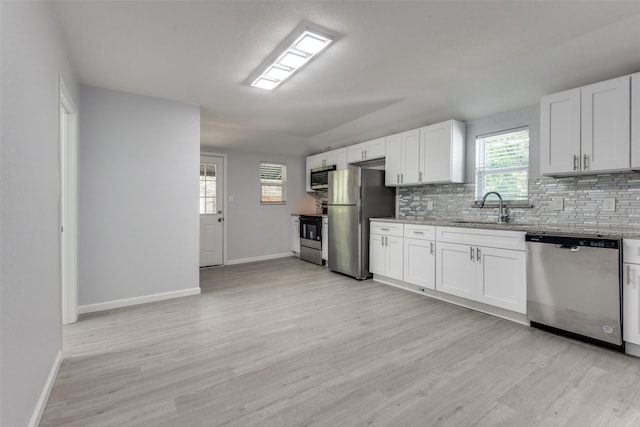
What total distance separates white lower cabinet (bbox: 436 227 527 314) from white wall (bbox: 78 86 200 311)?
3.00 m

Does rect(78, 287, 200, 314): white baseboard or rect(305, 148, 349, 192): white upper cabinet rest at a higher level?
rect(305, 148, 349, 192): white upper cabinet

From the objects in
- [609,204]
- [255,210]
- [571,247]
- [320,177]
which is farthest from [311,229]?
[609,204]

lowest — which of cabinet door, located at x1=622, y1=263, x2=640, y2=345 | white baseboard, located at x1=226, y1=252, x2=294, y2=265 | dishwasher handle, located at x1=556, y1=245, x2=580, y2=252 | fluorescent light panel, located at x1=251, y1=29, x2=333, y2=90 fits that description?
white baseboard, located at x1=226, y1=252, x2=294, y2=265

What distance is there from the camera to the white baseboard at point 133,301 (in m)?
3.24

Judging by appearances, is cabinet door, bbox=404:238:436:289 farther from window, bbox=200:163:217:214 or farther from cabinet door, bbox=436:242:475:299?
window, bbox=200:163:217:214

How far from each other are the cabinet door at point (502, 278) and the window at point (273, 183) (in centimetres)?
427

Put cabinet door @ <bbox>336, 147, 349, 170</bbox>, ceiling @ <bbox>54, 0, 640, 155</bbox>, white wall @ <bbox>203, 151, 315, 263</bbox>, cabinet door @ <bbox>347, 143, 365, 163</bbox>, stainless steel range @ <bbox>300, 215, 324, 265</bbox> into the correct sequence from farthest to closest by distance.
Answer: white wall @ <bbox>203, 151, 315, 263</bbox>
stainless steel range @ <bbox>300, 215, 324, 265</bbox>
cabinet door @ <bbox>336, 147, 349, 170</bbox>
cabinet door @ <bbox>347, 143, 365, 163</bbox>
ceiling @ <bbox>54, 0, 640, 155</bbox>

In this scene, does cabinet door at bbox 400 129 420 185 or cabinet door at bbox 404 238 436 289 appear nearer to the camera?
cabinet door at bbox 404 238 436 289

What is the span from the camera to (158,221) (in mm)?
3611

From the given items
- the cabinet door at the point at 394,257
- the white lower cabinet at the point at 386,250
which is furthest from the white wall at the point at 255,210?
the cabinet door at the point at 394,257

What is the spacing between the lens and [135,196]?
3.47 metres

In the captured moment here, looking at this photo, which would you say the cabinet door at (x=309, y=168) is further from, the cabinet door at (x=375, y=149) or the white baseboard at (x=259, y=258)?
the cabinet door at (x=375, y=149)

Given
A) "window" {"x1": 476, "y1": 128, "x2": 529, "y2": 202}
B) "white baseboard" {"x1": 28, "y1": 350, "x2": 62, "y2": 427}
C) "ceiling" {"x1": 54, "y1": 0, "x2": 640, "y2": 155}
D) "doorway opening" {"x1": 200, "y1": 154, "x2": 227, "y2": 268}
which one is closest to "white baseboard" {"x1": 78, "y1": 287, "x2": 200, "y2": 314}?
"white baseboard" {"x1": 28, "y1": 350, "x2": 62, "y2": 427}

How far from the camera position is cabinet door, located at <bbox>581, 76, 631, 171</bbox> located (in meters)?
2.51
